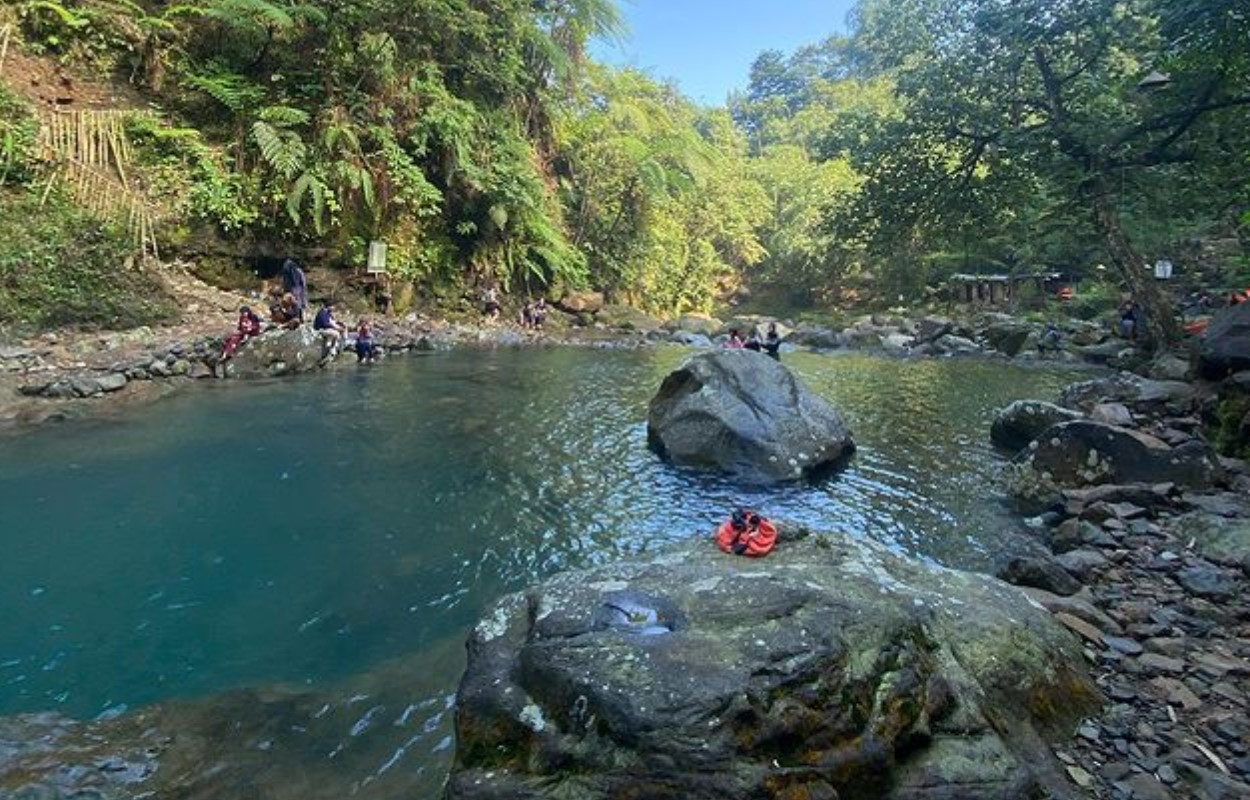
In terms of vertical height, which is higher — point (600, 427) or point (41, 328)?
point (41, 328)

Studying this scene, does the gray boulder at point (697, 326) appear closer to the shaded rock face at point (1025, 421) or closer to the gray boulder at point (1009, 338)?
the gray boulder at point (1009, 338)

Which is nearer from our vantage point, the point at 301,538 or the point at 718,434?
the point at 301,538

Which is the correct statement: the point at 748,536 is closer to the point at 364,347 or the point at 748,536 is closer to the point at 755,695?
the point at 755,695

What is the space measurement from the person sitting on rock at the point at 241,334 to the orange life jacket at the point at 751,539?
12.1m

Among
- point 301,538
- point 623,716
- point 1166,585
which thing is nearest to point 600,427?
point 301,538

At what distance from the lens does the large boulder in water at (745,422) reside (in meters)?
9.22

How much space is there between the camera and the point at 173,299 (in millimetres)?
15352

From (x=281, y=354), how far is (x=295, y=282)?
372 centimetres

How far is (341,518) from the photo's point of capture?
749 cm

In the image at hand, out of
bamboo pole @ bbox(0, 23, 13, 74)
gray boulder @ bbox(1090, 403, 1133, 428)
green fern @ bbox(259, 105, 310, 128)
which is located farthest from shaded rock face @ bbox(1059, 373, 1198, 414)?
bamboo pole @ bbox(0, 23, 13, 74)

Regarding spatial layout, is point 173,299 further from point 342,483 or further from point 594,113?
point 594,113

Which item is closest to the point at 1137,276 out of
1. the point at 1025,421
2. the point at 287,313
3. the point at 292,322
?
the point at 1025,421

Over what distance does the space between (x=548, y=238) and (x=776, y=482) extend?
56.4ft

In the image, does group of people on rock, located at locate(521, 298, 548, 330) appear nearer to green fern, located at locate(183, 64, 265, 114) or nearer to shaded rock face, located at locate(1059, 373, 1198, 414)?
green fern, located at locate(183, 64, 265, 114)
